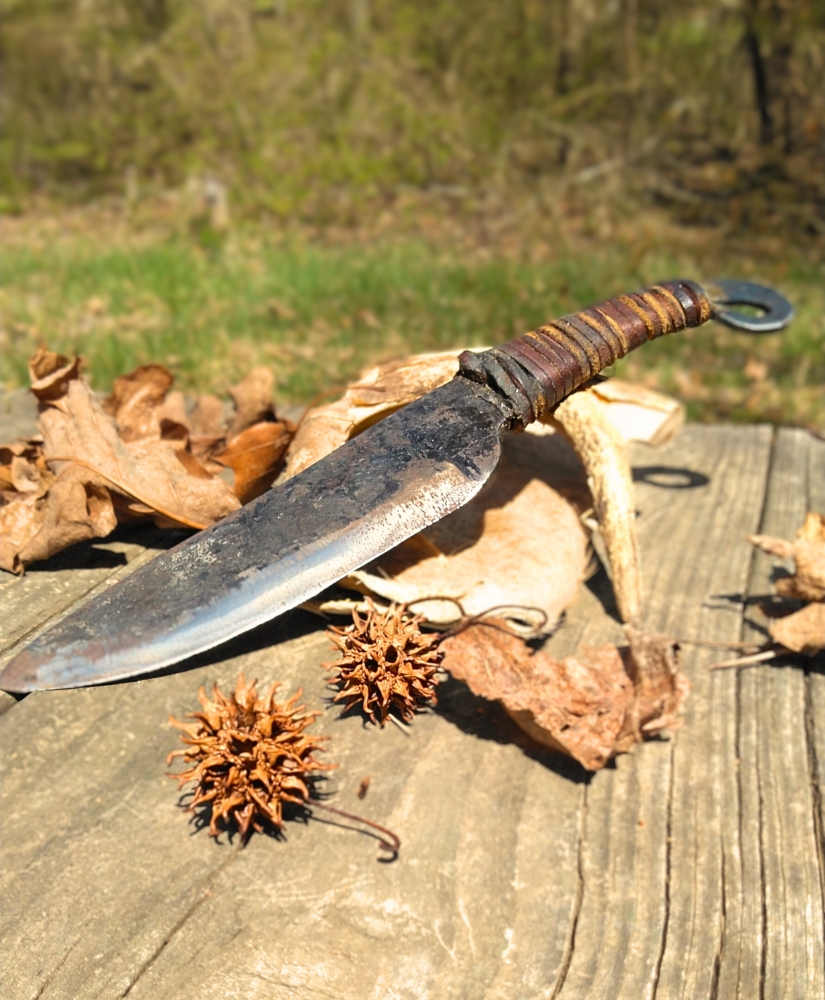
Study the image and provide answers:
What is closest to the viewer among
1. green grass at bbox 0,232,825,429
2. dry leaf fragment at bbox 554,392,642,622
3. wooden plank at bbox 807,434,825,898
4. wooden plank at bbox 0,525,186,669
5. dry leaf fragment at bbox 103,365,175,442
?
wooden plank at bbox 0,525,186,669

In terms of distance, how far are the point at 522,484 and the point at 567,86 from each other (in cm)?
667

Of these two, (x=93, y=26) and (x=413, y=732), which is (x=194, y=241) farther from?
(x=413, y=732)

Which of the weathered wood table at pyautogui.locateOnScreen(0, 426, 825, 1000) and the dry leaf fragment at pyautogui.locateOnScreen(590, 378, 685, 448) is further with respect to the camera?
the dry leaf fragment at pyautogui.locateOnScreen(590, 378, 685, 448)

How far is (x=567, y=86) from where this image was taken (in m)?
7.69

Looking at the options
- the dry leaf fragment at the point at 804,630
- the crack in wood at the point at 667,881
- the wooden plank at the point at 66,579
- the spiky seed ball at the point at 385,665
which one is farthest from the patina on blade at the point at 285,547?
the dry leaf fragment at the point at 804,630

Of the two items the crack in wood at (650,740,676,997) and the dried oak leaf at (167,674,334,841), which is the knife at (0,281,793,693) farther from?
the crack in wood at (650,740,676,997)

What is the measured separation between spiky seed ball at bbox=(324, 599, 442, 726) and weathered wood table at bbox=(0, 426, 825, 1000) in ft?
0.93

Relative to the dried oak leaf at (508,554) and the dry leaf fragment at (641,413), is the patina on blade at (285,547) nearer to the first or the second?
the dried oak leaf at (508,554)

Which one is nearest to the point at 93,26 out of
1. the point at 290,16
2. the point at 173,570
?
the point at 290,16

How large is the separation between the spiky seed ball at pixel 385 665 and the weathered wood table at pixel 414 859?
0.28m

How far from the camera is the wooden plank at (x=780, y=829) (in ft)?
4.74

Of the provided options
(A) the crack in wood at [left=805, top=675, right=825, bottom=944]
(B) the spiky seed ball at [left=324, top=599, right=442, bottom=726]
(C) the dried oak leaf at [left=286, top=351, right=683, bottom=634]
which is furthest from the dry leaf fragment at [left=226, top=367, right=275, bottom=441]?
(A) the crack in wood at [left=805, top=675, right=825, bottom=944]

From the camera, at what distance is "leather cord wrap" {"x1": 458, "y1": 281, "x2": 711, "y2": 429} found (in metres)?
1.66

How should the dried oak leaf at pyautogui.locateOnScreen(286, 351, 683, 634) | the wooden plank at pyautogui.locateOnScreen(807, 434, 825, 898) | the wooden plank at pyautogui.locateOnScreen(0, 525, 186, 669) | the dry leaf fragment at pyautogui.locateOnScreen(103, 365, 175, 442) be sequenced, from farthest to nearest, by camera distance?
the dry leaf fragment at pyautogui.locateOnScreen(103, 365, 175, 442), the dried oak leaf at pyautogui.locateOnScreen(286, 351, 683, 634), the wooden plank at pyautogui.locateOnScreen(807, 434, 825, 898), the wooden plank at pyautogui.locateOnScreen(0, 525, 186, 669)
